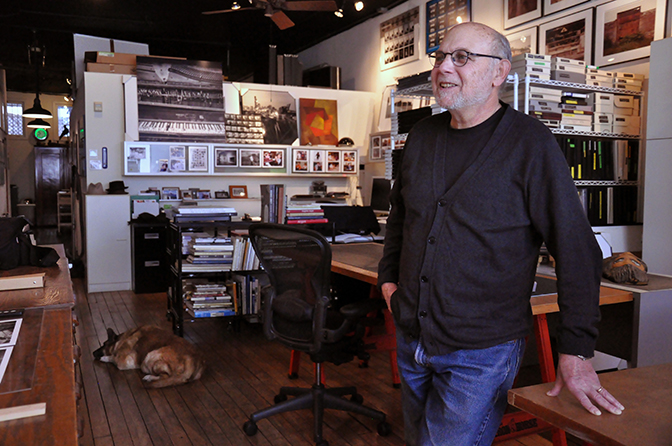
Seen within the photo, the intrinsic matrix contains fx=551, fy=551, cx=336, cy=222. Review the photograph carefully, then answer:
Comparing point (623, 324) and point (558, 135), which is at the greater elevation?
point (558, 135)

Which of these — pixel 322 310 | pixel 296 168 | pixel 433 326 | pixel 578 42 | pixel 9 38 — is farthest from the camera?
pixel 9 38

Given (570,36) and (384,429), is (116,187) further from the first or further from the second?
(570,36)

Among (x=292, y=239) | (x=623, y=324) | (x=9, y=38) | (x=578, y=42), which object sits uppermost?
(x=9, y=38)

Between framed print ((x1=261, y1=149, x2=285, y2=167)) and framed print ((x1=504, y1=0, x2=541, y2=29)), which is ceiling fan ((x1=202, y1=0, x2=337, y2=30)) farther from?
framed print ((x1=261, y1=149, x2=285, y2=167))

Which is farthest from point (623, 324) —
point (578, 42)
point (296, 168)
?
point (296, 168)

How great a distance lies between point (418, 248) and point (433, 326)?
0.22m

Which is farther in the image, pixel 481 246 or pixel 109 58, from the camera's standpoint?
pixel 109 58

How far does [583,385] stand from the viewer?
1.26 meters

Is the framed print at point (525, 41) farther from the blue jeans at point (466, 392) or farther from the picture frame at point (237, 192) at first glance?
the blue jeans at point (466, 392)

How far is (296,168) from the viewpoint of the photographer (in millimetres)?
7734

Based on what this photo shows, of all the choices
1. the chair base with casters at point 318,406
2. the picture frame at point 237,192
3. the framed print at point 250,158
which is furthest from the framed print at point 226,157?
the chair base with casters at point 318,406

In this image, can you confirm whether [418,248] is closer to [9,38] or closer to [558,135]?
[558,135]

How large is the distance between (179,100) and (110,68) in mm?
894

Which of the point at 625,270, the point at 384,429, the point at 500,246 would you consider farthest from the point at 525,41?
the point at 500,246
